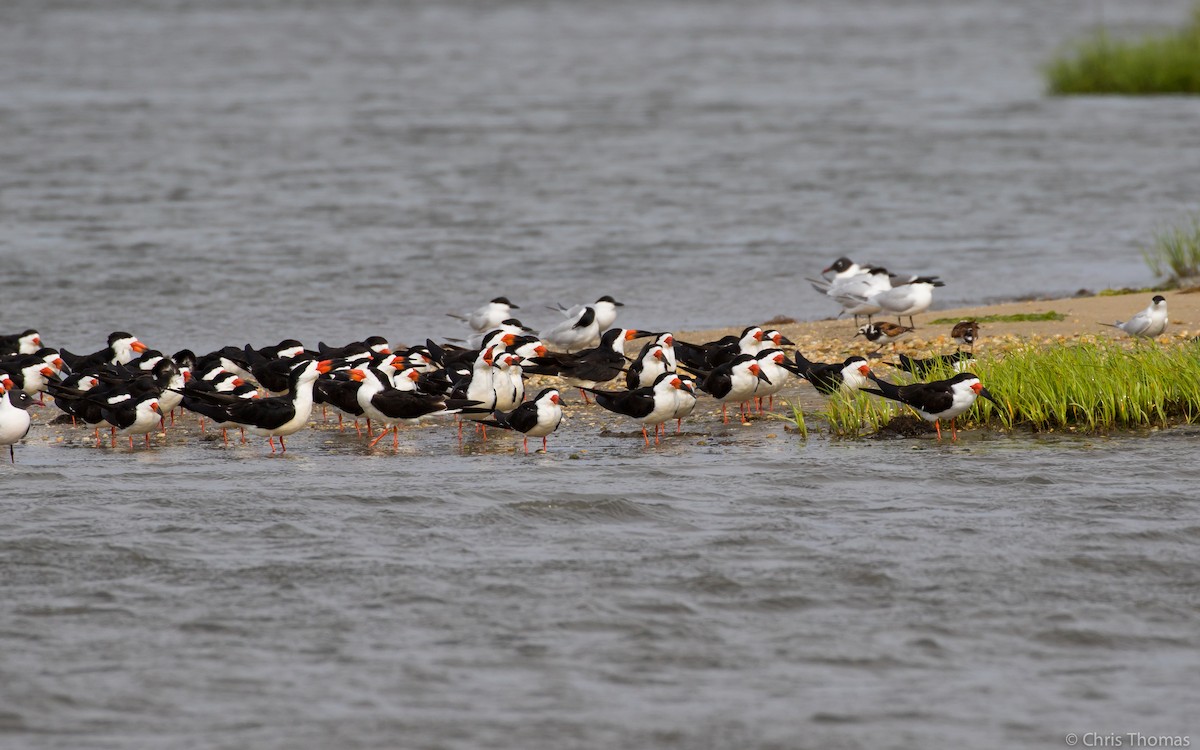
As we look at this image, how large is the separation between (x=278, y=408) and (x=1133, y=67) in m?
40.1

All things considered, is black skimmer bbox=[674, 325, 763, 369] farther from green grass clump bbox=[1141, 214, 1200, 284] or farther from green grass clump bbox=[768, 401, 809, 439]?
green grass clump bbox=[1141, 214, 1200, 284]

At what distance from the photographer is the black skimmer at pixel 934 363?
47.1 ft

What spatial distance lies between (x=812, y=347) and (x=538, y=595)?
8.44 metres

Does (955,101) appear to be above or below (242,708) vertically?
above

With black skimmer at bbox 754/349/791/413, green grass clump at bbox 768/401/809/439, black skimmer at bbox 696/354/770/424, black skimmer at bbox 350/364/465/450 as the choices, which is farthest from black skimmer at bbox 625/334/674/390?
black skimmer at bbox 350/364/465/450

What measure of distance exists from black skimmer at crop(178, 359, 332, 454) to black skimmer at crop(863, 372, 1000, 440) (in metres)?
5.21

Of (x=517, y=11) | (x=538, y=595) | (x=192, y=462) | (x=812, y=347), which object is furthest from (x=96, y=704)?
(x=517, y=11)

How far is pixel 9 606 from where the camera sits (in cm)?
985

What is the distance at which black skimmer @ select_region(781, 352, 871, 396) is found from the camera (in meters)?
14.6

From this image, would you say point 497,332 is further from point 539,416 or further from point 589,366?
point 539,416

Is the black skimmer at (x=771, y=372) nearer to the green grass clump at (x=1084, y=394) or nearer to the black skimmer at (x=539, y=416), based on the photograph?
the green grass clump at (x=1084, y=394)

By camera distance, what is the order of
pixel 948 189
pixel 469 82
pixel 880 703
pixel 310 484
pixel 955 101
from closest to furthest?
pixel 880 703, pixel 310 484, pixel 948 189, pixel 955 101, pixel 469 82

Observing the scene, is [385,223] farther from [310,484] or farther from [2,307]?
[310,484]

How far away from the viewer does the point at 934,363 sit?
1452 cm
